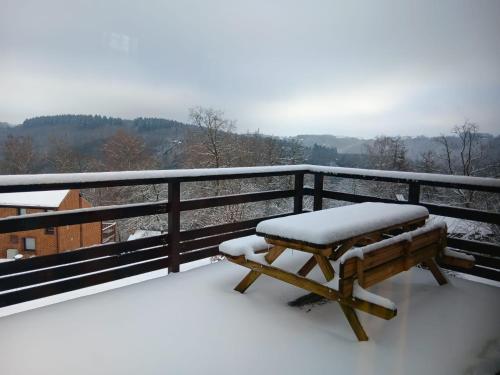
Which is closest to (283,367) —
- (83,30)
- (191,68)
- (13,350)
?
(13,350)

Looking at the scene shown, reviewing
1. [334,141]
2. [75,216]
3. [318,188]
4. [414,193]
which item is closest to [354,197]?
[318,188]

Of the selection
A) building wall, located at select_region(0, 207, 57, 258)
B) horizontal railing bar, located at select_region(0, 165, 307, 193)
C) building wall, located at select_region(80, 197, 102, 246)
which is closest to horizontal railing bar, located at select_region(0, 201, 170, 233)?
horizontal railing bar, located at select_region(0, 165, 307, 193)

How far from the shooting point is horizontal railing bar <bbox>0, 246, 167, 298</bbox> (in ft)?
8.82

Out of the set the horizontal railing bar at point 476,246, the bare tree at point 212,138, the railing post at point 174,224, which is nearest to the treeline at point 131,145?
the bare tree at point 212,138

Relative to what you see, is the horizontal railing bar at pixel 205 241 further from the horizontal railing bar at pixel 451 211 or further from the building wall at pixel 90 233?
the building wall at pixel 90 233

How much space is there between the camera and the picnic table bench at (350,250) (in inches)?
90.4

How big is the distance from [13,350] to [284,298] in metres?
1.92

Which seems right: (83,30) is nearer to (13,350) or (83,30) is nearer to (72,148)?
(13,350)

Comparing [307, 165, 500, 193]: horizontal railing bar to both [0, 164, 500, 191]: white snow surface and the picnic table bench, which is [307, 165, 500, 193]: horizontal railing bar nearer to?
[0, 164, 500, 191]: white snow surface

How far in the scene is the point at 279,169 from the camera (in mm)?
4516

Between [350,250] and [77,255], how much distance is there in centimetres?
217

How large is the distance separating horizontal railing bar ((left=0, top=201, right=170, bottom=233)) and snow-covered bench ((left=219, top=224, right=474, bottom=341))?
90 centimetres

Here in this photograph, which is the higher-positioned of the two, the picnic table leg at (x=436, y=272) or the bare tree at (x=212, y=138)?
the bare tree at (x=212, y=138)

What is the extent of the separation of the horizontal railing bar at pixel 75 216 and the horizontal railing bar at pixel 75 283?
0.48 meters
